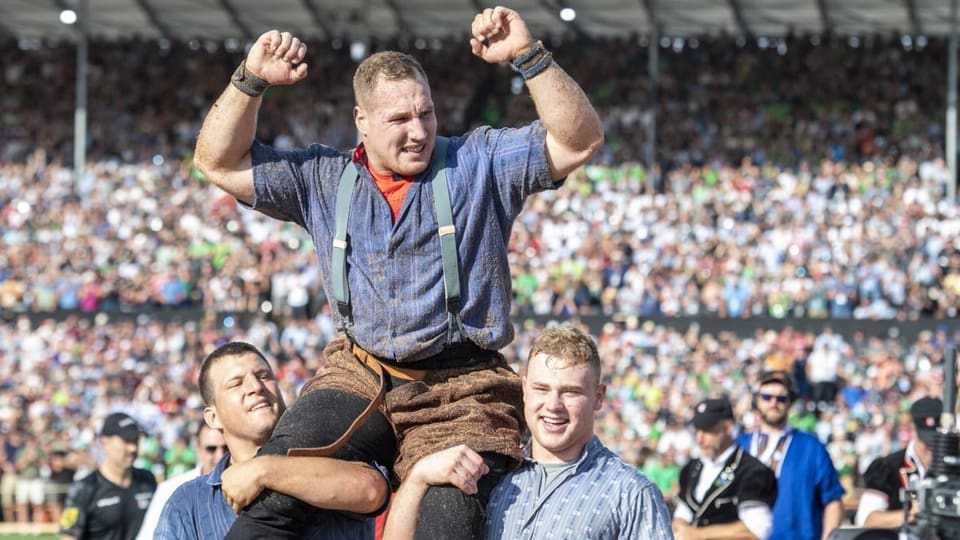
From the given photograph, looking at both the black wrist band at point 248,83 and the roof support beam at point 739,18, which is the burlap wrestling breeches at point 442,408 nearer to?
the black wrist band at point 248,83

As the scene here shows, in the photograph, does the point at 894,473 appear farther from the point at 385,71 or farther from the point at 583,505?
the point at 385,71

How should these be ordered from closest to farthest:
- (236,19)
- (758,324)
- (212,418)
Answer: (212,418) → (758,324) → (236,19)

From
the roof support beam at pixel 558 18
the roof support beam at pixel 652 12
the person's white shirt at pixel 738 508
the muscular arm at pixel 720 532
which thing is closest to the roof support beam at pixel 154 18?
the roof support beam at pixel 558 18

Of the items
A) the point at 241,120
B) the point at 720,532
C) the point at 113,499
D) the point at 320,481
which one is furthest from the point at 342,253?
the point at 113,499

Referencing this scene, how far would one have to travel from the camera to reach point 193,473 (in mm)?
6547

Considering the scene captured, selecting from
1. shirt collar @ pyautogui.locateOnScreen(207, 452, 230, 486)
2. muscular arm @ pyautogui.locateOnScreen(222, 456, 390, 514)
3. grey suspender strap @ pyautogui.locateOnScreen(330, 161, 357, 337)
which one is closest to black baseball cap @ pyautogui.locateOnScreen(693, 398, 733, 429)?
shirt collar @ pyautogui.locateOnScreen(207, 452, 230, 486)

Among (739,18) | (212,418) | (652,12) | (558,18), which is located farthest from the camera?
(558,18)

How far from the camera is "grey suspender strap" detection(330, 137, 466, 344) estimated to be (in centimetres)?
414

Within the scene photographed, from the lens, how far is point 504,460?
13.6ft

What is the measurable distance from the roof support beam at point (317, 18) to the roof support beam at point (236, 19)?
1.36 metres

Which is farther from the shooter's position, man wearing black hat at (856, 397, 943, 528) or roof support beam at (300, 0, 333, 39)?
roof support beam at (300, 0, 333, 39)

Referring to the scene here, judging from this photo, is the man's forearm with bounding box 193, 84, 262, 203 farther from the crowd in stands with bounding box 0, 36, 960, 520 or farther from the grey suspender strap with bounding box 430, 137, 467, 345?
the crowd in stands with bounding box 0, 36, 960, 520

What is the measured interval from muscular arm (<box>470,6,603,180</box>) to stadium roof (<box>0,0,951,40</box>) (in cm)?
2157

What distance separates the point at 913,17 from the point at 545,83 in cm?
2244
